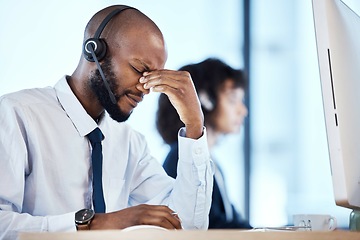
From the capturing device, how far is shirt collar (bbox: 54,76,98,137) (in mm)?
1829

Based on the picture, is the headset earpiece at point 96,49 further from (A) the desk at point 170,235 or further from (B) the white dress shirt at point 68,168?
(A) the desk at point 170,235

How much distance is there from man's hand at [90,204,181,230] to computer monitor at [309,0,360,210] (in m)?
0.36

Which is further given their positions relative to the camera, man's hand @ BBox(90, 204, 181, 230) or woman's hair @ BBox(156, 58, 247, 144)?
woman's hair @ BBox(156, 58, 247, 144)

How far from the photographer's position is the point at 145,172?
1.97 m

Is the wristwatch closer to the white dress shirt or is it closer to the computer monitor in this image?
the white dress shirt

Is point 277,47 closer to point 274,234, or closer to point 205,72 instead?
point 205,72

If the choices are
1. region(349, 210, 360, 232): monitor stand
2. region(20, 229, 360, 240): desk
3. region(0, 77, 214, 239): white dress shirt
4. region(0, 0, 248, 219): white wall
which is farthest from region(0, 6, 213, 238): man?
region(20, 229, 360, 240): desk

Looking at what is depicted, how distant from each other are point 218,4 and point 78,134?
35.9 inches

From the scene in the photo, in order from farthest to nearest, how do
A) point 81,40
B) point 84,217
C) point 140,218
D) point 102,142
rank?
point 81,40
point 102,142
point 84,217
point 140,218

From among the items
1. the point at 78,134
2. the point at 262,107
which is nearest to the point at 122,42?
the point at 78,134

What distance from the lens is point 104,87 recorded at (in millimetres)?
1918

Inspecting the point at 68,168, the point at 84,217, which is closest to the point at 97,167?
the point at 68,168

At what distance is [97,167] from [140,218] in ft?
1.67

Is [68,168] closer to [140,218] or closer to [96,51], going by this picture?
[96,51]
